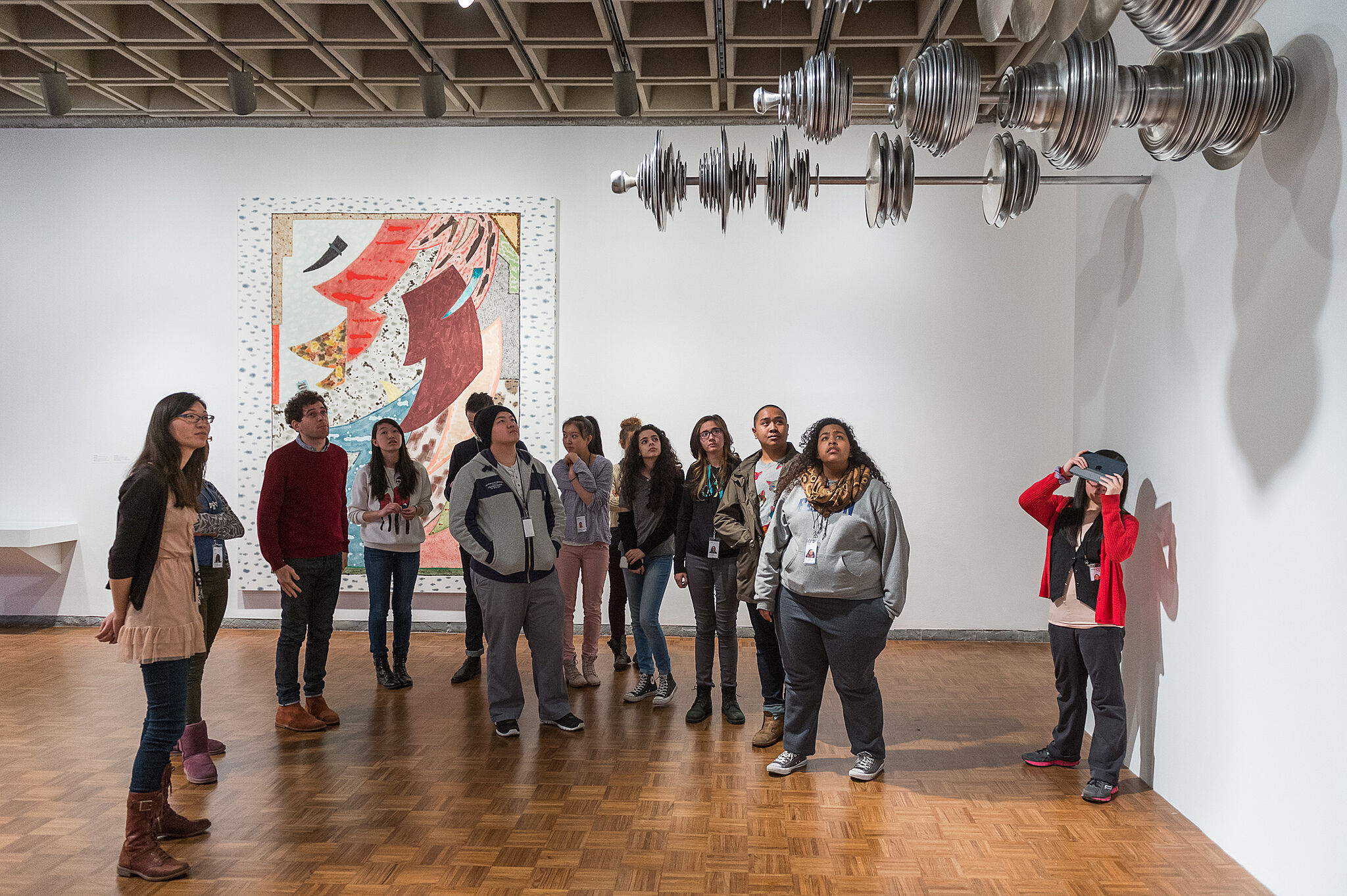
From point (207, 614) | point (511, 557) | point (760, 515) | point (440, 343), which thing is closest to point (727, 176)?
point (760, 515)

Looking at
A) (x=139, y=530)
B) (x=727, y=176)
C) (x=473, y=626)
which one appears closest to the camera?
(x=139, y=530)

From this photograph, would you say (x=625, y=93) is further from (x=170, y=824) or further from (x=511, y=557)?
(x=170, y=824)

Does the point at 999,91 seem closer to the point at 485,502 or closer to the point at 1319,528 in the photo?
the point at 1319,528

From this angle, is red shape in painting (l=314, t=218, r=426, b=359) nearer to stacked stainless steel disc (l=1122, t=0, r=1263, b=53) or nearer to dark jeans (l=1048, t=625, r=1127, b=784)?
dark jeans (l=1048, t=625, r=1127, b=784)

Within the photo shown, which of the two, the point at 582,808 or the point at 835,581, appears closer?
the point at 582,808

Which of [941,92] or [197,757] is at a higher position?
[941,92]

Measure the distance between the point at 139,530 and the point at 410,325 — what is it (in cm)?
430

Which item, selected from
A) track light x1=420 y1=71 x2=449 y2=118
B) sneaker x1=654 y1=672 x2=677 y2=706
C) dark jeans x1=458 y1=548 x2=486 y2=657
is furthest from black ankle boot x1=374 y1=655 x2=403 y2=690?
track light x1=420 y1=71 x2=449 y2=118

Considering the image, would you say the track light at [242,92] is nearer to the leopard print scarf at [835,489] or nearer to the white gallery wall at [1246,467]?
the leopard print scarf at [835,489]

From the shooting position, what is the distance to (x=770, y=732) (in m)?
4.60

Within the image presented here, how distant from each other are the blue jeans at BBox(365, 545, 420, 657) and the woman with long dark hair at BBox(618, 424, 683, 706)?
4.74 ft

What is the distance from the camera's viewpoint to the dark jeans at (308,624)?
4.74 meters

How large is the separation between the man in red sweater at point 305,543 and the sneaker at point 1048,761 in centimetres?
355

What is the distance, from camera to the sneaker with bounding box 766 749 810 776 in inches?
164
